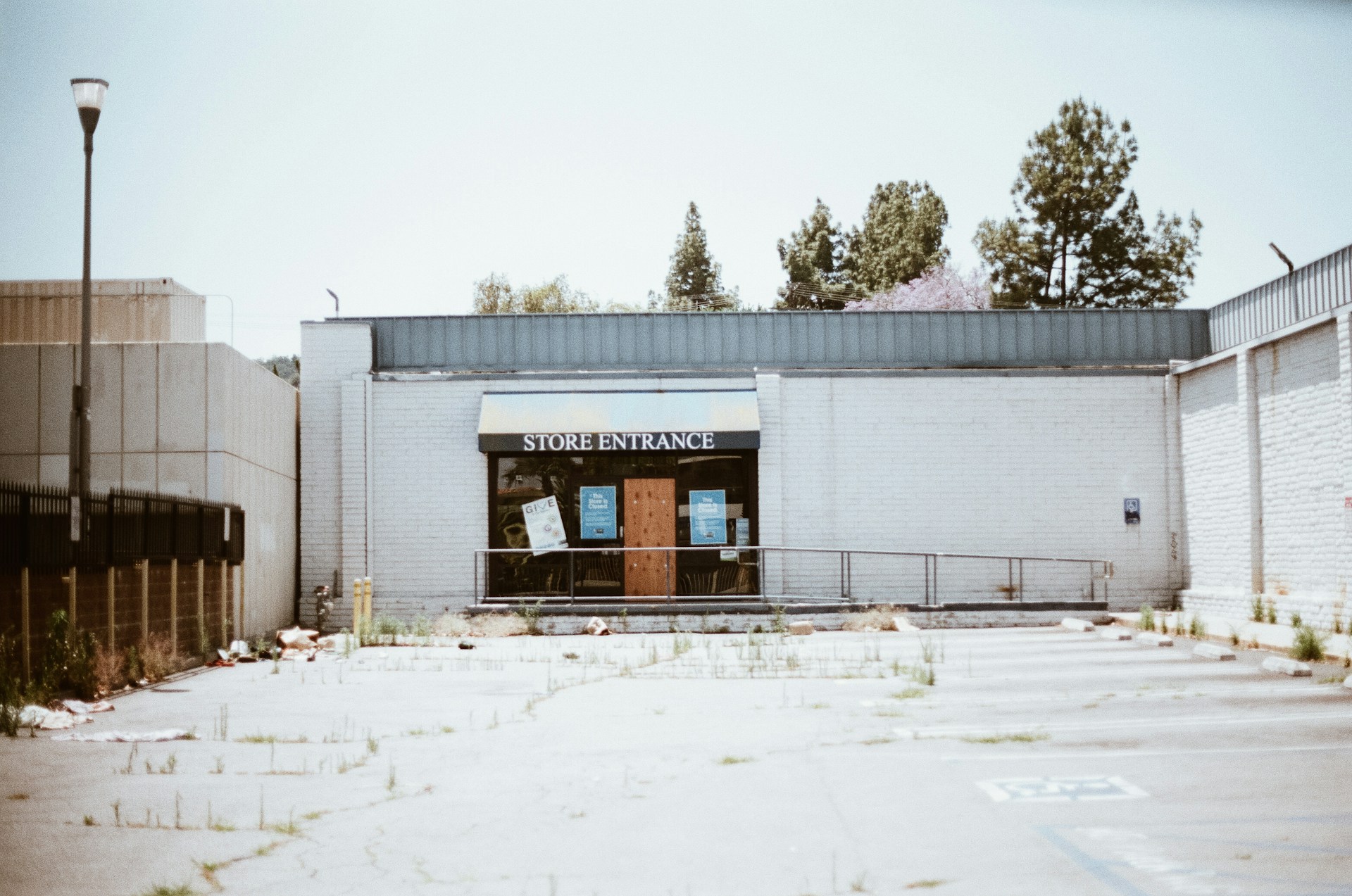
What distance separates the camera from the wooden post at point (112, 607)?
39.8 feet

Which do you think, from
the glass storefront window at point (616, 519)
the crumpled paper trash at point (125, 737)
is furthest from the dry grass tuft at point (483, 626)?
the crumpled paper trash at point (125, 737)

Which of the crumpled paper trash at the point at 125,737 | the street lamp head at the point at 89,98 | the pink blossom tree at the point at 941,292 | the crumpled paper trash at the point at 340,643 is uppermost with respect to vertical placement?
the pink blossom tree at the point at 941,292

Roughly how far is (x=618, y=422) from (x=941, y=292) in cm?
2907

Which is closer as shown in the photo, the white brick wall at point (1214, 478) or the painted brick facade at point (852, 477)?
the white brick wall at point (1214, 478)

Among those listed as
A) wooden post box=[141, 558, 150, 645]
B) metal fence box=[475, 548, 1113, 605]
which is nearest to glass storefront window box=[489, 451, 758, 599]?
metal fence box=[475, 548, 1113, 605]

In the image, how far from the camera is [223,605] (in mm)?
15594

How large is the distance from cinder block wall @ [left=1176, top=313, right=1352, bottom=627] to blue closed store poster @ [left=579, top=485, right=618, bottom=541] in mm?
9557

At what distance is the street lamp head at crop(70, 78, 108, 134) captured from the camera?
498 inches

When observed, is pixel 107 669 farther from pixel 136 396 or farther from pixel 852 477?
pixel 852 477

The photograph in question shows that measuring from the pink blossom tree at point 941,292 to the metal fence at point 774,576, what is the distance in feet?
79.9

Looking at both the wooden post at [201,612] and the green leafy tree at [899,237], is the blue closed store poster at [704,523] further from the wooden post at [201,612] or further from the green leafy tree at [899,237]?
the green leafy tree at [899,237]

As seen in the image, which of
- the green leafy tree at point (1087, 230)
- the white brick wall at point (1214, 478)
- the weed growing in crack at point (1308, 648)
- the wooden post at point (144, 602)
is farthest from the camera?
the green leafy tree at point (1087, 230)

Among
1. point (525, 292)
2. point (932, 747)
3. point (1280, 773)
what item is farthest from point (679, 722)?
point (525, 292)

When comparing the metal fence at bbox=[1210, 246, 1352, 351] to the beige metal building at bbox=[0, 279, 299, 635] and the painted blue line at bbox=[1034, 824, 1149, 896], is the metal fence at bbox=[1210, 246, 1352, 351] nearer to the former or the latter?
the painted blue line at bbox=[1034, 824, 1149, 896]
